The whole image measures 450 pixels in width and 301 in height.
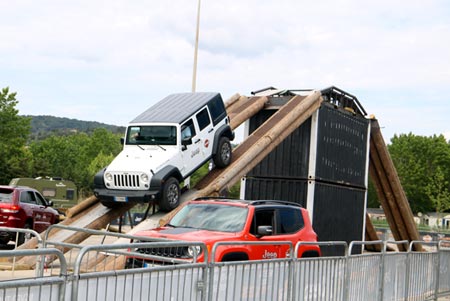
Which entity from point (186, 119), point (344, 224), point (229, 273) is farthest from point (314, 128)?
point (229, 273)

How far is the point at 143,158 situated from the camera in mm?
16125

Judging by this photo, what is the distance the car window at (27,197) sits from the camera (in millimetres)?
19578

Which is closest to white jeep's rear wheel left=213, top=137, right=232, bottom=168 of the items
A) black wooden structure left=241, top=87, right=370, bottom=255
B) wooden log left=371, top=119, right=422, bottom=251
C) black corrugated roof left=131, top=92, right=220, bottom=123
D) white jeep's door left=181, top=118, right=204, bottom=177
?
white jeep's door left=181, top=118, right=204, bottom=177

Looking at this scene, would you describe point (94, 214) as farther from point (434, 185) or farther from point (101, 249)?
point (434, 185)

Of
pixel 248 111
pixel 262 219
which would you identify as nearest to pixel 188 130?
pixel 248 111

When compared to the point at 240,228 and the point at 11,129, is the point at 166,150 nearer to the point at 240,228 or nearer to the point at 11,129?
the point at 240,228

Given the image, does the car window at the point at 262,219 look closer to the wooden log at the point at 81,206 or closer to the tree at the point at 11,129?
A: the wooden log at the point at 81,206

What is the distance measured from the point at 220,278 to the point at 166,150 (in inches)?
379

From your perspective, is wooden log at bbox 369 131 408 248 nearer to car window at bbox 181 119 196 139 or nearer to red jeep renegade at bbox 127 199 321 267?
car window at bbox 181 119 196 139

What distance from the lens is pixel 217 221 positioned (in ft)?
37.0

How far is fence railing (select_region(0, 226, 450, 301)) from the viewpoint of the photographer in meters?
4.98

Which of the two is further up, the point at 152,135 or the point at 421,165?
the point at 421,165

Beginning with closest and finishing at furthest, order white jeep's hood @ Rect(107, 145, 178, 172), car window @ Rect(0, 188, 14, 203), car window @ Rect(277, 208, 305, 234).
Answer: car window @ Rect(277, 208, 305, 234) → white jeep's hood @ Rect(107, 145, 178, 172) → car window @ Rect(0, 188, 14, 203)

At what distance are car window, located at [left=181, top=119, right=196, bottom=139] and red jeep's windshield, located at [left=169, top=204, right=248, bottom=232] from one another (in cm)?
483
